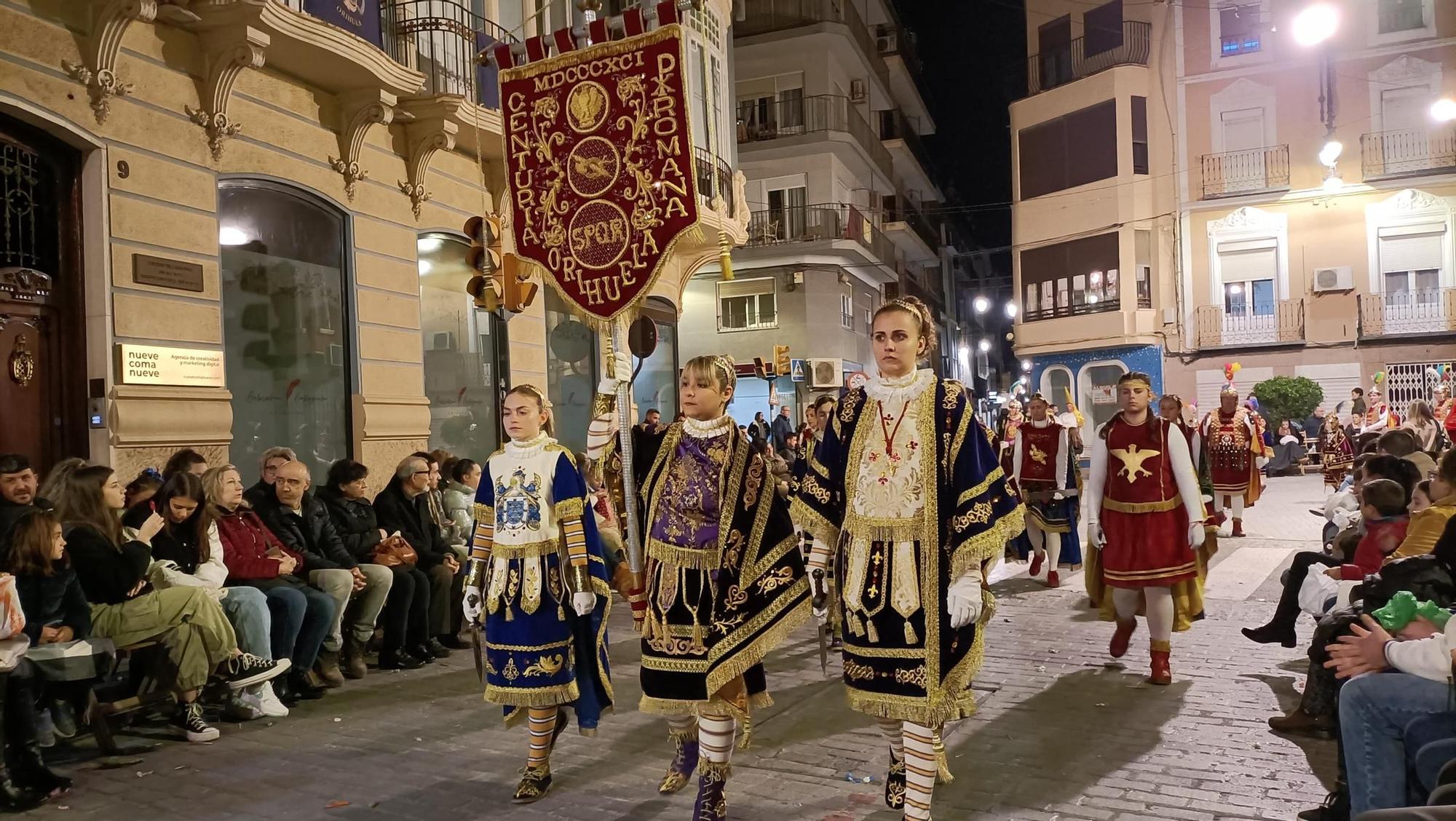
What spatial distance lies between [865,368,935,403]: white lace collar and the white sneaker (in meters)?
4.58

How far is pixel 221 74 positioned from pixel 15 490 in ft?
15.2

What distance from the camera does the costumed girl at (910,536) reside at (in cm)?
410

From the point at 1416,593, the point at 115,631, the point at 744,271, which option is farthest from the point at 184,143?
the point at 744,271

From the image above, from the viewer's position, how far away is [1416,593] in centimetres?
418

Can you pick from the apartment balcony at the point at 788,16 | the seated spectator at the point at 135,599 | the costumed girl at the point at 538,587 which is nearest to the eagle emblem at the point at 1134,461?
the costumed girl at the point at 538,587

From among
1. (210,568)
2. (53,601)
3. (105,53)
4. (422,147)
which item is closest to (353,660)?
(210,568)

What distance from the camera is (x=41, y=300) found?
25.6 ft

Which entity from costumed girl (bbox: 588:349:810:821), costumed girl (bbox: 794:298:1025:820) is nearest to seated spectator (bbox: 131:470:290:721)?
costumed girl (bbox: 588:349:810:821)

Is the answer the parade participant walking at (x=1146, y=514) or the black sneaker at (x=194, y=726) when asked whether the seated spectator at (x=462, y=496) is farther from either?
the parade participant walking at (x=1146, y=514)

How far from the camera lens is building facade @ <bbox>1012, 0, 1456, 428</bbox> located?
26.3 m

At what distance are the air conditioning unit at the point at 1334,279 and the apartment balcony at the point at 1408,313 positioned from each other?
0.50m

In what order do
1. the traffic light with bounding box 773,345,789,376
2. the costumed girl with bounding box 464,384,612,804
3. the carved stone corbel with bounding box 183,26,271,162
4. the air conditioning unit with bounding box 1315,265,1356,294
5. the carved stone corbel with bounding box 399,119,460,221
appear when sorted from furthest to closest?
1. the air conditioning unit with bounding box 1315,265,1356,294
2. the traffic light with bounding box 773,345,789,376
3. the carved stone corbel with bounding box 399,119,460,221
4. the carved stone corbel with bounding box 183,26,271,162
5. the costumed girl with bounding box 464,384,612,804

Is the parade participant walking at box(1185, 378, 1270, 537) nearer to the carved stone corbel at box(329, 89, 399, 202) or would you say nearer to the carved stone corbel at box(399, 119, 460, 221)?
the carved stone corbel at box(399, 119, 460, 221)

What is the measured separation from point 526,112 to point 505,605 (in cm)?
261
